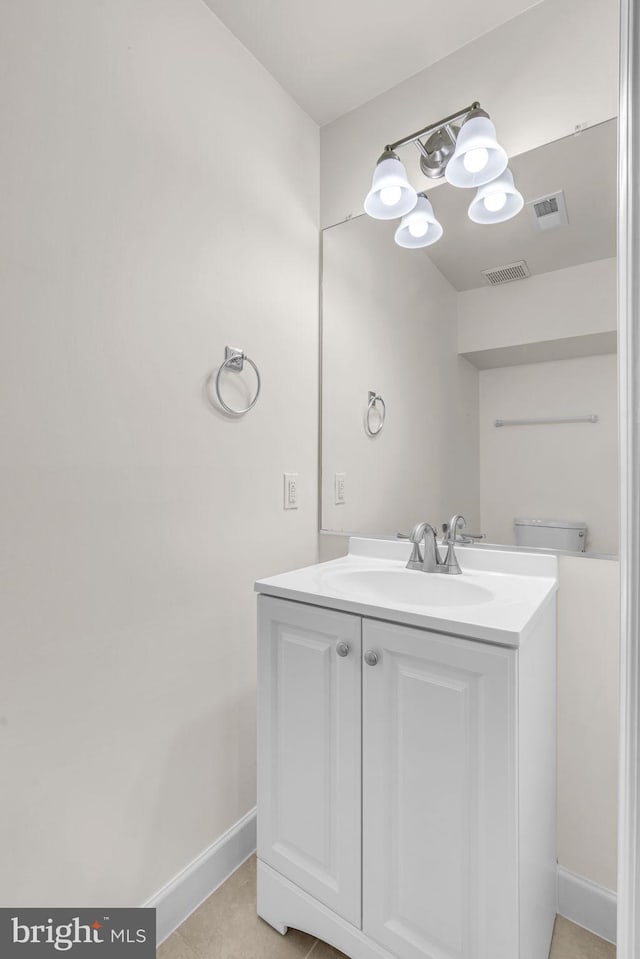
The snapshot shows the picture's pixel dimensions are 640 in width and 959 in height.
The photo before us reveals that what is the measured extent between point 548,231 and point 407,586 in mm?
1036

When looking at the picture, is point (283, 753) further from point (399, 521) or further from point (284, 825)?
point (399, 521)

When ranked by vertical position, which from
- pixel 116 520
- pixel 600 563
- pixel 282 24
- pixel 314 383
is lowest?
pixel 600 563

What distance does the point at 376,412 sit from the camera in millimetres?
1632

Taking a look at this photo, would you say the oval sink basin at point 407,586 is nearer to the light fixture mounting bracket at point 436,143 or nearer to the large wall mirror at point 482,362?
the large wall mirror at point 482,362

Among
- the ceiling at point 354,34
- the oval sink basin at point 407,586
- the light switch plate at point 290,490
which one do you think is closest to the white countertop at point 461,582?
the oval sink basin at point 407,586

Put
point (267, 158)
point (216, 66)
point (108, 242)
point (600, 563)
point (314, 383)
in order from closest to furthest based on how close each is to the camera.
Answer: point (108, 242)
point (600, 563)
point (216, 66)
point (267, 158)
point (314, 383)

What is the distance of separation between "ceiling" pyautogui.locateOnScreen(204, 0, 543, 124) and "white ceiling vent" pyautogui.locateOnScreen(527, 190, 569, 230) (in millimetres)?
532

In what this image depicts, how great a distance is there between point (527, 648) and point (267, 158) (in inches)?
62.3

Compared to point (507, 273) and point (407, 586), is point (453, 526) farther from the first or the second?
point (507, 273)

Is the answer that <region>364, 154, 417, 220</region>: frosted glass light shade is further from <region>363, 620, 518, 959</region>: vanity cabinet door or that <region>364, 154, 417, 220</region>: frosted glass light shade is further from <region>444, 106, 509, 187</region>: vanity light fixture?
<region>363, 620, 518, 959</region>: vanity cabinet door

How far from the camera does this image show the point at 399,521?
1.54m

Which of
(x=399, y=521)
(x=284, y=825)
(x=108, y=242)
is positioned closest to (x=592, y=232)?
(x=399, y=521)

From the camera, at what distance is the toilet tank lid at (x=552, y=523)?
123cm

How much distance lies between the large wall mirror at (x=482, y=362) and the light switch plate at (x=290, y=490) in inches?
5.8
